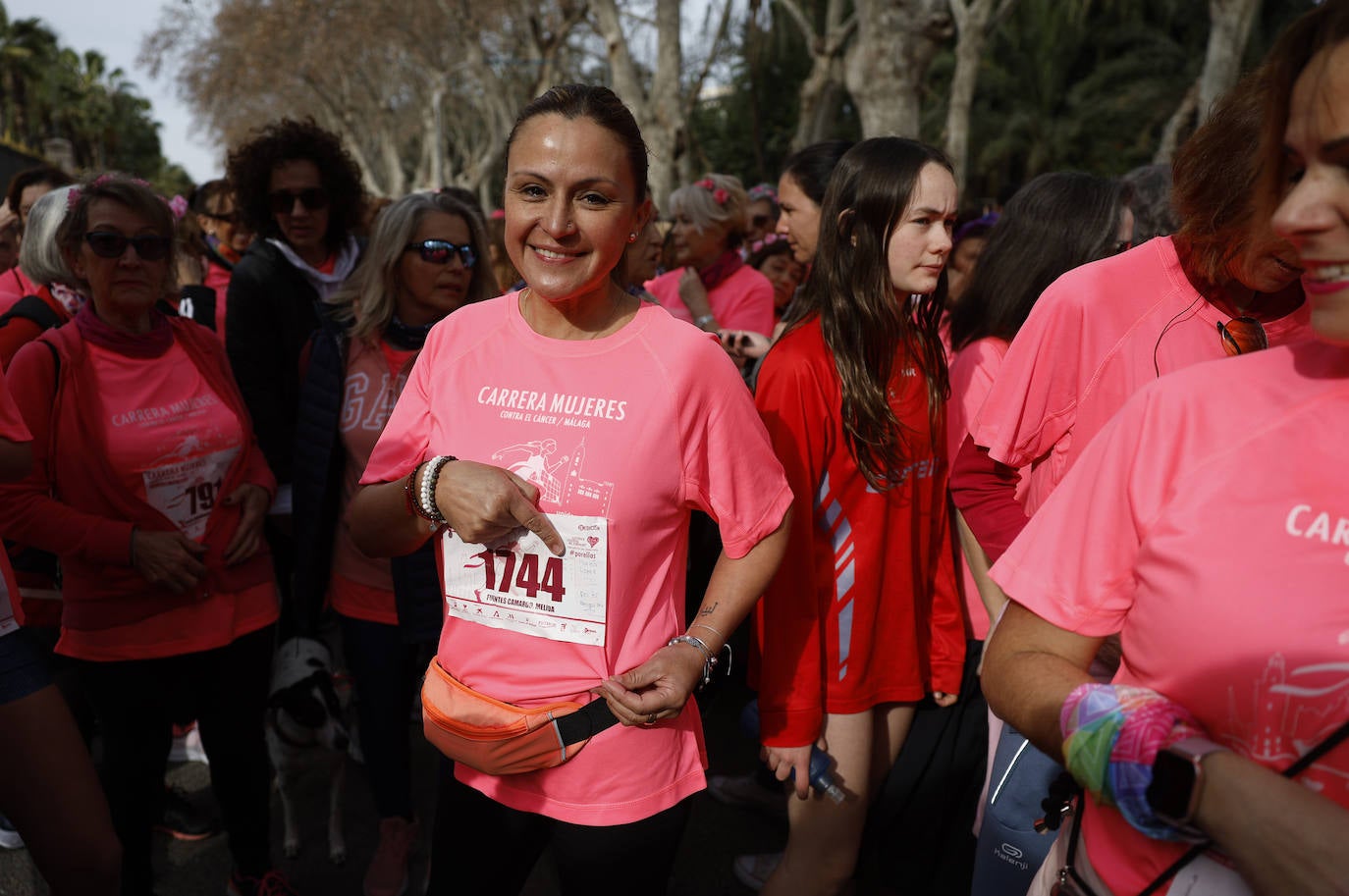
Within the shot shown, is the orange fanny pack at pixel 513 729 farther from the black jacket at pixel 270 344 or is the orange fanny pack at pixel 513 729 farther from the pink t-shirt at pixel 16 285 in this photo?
the pink t-shirt at pixel 16 285

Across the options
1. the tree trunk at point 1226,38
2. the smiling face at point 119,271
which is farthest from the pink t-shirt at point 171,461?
the tree trunk at point 1226,38

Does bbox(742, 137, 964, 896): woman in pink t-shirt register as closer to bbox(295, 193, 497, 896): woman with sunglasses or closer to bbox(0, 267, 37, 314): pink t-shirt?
bbox(295, 193, 497, 896): woman with sunglasses

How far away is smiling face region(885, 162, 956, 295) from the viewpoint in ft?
7.94

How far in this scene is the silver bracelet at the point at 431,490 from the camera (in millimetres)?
1808

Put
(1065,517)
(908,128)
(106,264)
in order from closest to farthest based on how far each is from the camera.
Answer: (1065,517), (106,264), (908,128)

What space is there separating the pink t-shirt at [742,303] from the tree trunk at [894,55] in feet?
10.3

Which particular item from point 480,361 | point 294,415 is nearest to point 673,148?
point 294,415

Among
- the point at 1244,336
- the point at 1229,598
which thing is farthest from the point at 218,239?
the point at 1229,598

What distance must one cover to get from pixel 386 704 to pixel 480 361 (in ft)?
5.65

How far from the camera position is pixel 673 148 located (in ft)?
46.4

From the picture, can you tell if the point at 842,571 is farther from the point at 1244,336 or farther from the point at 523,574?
the point at 1244,336

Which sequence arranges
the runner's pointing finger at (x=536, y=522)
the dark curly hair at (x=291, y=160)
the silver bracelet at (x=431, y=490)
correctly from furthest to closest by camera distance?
the dark curly hair at (x=291, y=160), the silver bracelet at (x=431, y=490), the runner's pointing finger at (x=536, y=522)

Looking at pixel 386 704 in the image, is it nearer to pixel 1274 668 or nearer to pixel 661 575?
pixel 661 575

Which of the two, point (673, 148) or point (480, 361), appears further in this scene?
point (673, 148)
